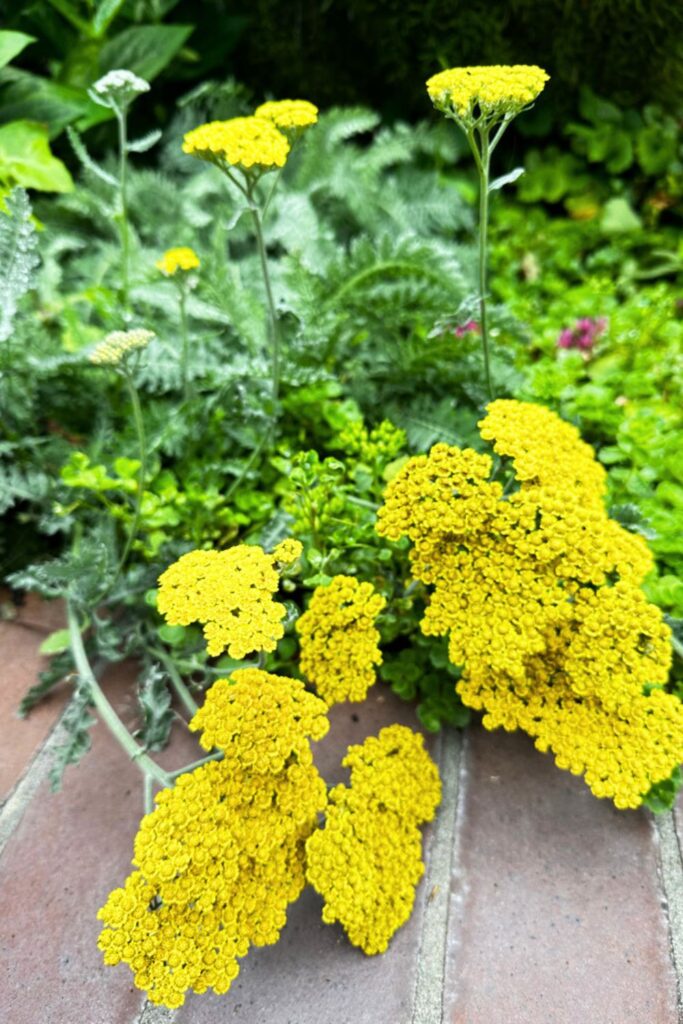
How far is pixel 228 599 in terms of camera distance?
854 millimetres

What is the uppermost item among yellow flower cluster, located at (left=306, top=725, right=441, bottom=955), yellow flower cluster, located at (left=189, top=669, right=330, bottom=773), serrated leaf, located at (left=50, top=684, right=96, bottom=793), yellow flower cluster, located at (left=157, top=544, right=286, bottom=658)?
yellow flower cluster, located at (left=157, top=544, right=286, bottom=658)

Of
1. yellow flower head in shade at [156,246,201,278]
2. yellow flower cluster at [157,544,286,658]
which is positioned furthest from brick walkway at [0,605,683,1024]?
yellow flower head in shade at [156,246,201,278]

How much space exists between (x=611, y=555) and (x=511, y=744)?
40 centimetres

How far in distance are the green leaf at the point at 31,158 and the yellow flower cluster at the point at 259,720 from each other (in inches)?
49.0

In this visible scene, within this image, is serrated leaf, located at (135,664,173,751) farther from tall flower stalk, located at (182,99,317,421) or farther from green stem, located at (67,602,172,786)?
tall flower stalk, located at (182,99,317,421)

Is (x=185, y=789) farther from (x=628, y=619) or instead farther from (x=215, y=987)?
(x=628, y=619)

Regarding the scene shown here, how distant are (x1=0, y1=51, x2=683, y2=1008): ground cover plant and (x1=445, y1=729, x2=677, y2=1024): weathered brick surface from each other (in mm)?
90

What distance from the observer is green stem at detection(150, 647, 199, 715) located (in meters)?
1.11

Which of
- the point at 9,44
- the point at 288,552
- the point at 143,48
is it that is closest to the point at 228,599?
the point at 288,552

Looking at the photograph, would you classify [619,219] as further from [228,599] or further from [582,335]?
[228,599]

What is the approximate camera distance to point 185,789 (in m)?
0.85

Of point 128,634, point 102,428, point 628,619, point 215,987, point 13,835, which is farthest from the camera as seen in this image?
point 102,428

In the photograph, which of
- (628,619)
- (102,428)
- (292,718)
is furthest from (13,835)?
(628,619)

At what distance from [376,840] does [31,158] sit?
5.00 ft
